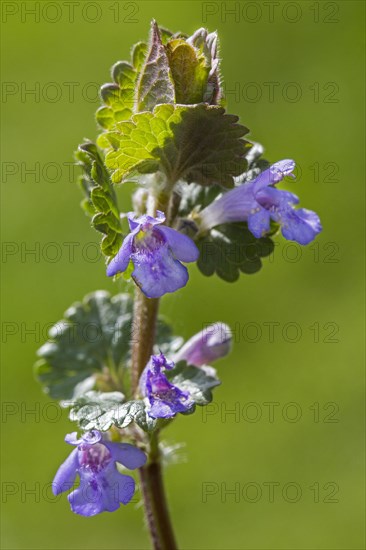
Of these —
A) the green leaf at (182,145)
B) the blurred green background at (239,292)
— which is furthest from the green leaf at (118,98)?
the blurred green background at (239,292)

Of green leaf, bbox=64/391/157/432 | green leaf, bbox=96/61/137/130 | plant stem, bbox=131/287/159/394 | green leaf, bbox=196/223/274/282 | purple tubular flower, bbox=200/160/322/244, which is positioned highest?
green leaf, bbox=96/61/137/130

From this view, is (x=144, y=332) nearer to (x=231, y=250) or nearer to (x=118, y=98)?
(x=231, y=250)

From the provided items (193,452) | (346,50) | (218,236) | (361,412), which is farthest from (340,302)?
(218,236)

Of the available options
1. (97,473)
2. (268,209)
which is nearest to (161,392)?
(97,473)

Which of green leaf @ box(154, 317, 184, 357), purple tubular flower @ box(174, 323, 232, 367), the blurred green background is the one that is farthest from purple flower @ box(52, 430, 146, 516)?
the blurred green background

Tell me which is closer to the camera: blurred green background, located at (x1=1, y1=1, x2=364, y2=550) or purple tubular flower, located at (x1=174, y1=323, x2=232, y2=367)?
purple tubular flower, located at (x1=174, y1=323, x2=232, y2=367)

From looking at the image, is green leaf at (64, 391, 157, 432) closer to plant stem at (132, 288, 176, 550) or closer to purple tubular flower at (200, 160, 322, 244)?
plant stem at (132, 288, 176, 550)

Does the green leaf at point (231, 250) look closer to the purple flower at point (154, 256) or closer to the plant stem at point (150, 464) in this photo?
the plant stem at point (150, 464)
